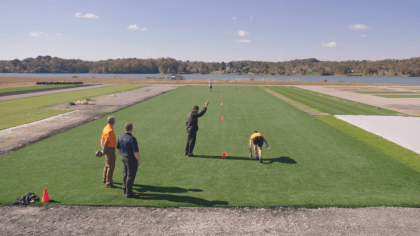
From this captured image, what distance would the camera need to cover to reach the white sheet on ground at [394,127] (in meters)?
12.6

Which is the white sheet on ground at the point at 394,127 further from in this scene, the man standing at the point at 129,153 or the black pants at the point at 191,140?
→ the man standing at the point at 129,153

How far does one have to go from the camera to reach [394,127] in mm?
15758

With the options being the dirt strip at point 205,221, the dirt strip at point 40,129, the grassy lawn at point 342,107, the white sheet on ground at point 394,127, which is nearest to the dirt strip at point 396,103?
the grassy lawn at point 342,107

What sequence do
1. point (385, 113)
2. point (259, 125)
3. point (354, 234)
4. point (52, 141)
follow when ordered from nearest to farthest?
1. point (354, 234)
2. point (52, 141)
3. point (259, 125)
4. point (385, 113)

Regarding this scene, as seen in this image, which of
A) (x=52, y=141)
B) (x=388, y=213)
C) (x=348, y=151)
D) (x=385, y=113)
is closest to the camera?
(x=388, y=213)

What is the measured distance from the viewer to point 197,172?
8492mm

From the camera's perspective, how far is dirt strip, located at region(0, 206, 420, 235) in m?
5.37

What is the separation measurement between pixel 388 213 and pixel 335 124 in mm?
11453

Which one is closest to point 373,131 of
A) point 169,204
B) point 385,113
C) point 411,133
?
point 411,133

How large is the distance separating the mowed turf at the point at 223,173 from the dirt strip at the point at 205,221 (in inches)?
12.8

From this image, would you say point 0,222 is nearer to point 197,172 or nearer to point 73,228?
point 73,228

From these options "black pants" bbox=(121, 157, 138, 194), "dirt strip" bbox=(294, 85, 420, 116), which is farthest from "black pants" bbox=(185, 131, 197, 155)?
"dirt strip" bbox=(294, 85, 420, 116)

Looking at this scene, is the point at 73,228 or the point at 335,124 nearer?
the point at 73,228

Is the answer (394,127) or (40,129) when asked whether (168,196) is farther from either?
(394,127)
